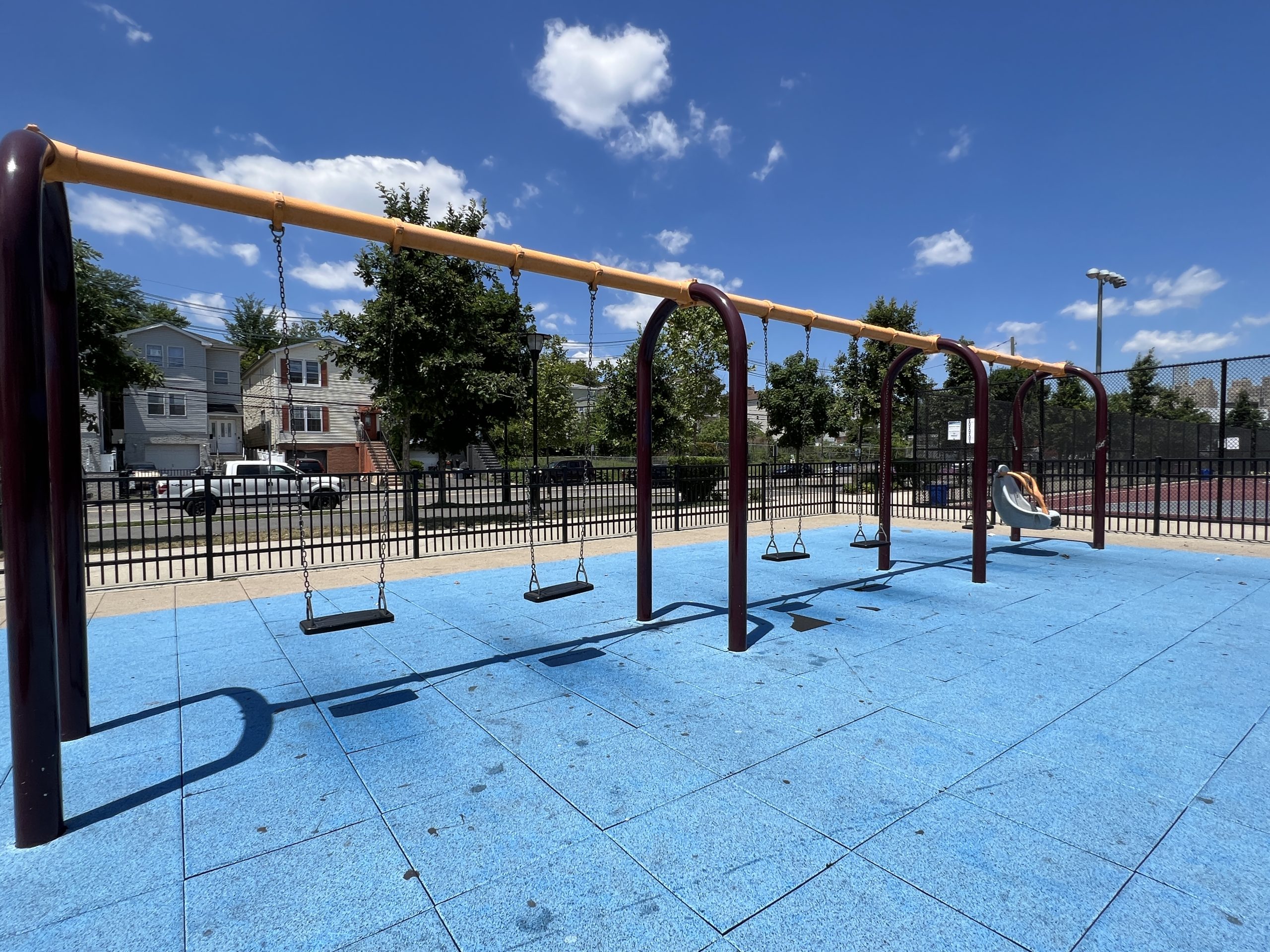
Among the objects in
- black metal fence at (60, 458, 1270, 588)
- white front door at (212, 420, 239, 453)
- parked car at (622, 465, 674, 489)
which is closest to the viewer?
black metal fence at (60, 458, 1270, 588)

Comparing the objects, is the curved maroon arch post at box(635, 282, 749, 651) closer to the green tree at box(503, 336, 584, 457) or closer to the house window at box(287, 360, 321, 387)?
the green tree at box(503, 336, 584, 457)

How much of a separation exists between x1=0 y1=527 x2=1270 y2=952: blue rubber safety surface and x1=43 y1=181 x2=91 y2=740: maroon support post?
638 mm

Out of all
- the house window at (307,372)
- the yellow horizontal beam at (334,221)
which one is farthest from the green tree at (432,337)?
the house window at (307,372)

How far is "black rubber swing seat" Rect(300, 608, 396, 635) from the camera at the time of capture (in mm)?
4910

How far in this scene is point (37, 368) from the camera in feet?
9.43

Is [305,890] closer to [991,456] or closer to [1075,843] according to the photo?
[1075,843]

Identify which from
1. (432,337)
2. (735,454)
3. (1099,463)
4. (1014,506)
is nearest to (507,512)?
(432,337)

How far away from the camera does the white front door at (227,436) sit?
42.8m

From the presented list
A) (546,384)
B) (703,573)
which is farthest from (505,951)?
(546,384)

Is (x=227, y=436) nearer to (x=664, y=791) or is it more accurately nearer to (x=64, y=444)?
(x=64, y=444)

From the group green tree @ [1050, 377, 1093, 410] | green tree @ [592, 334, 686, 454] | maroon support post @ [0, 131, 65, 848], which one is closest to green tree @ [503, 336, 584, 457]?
green tree @ [592, 334, 686, 454]

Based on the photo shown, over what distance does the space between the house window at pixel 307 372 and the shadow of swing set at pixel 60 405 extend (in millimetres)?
37356

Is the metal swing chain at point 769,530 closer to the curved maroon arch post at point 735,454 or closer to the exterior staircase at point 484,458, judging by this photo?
the curved maroon arch post at point 735,454

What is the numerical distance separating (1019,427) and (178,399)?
44.0m
